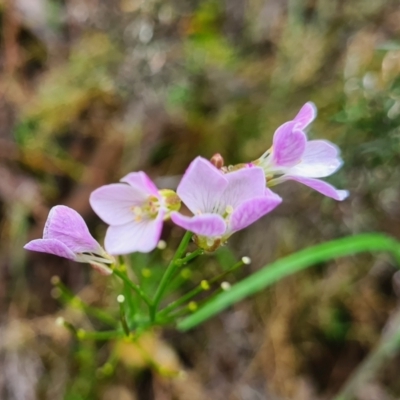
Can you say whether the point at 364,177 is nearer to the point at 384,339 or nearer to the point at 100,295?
the point at 384,339

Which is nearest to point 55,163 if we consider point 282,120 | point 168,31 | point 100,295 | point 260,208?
point 100,295

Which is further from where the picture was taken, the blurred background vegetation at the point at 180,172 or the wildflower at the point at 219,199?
the blurred background vegetation at the point at 180,172

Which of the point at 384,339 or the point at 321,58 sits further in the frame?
the point at 321,58

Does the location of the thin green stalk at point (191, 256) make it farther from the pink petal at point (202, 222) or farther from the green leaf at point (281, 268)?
the green leaf at point (281, 268)

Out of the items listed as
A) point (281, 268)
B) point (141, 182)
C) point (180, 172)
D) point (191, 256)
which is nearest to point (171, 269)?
point (191, 256)

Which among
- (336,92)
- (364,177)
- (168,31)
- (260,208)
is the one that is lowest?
(364,177)

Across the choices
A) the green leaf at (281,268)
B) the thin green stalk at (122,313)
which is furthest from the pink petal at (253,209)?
the green leaf at (281,268)
